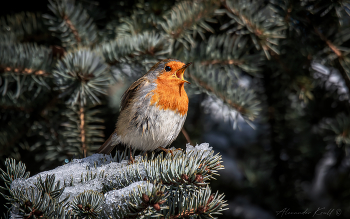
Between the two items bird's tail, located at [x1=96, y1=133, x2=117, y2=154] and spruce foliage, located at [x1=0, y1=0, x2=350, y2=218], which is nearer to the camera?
spruce foliage, located at [x1=0, y1=0, x2=350, y2=218]

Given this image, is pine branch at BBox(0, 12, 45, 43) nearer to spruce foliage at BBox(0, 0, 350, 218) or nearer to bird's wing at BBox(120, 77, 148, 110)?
spruce foliage at BBox(0, 0, 350, 218)

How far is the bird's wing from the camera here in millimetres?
2369

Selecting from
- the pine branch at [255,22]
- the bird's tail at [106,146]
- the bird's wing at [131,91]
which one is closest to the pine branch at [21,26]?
the bird's wing at [131,91]

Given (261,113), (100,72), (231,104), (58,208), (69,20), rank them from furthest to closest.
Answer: (261,113), (69,20), (231,104), (100,72), (58,208)

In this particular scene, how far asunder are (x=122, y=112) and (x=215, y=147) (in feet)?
3.57

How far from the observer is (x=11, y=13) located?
2.68m

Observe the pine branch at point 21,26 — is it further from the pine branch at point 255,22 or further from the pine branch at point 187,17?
the pine branch at point 255,22

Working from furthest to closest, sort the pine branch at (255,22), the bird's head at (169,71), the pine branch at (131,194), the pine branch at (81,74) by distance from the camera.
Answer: the bird's head at (169,71) < the pine branch at (255,22) < the pine branch at (81,74) < the pine branch at (131,194)

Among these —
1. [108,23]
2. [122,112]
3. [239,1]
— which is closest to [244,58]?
[239,1]

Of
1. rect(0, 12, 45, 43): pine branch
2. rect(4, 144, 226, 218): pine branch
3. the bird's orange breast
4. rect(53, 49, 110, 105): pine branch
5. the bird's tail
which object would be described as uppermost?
rect(0, 12, 45, 43): pine branch

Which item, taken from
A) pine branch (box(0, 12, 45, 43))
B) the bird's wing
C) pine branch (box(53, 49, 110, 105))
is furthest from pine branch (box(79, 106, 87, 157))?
pine branch (box(0, 12, 45, 43))

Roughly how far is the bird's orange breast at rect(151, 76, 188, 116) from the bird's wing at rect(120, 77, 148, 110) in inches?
6.4

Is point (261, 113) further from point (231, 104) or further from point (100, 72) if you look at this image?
point (100, 72)

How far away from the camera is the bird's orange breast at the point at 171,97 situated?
86.3 inches
